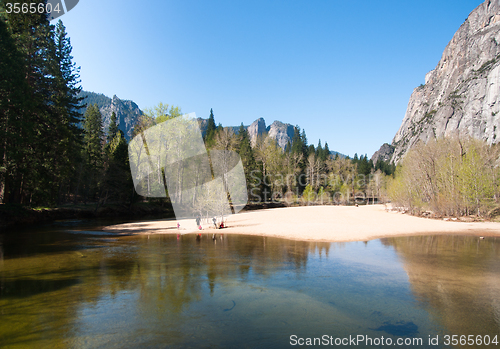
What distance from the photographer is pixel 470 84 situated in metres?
122

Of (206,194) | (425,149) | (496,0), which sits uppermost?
(496,0)

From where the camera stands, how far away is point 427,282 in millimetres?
9852

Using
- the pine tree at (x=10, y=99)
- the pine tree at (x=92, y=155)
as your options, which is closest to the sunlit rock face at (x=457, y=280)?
the pine tree at (x=10, y=99)

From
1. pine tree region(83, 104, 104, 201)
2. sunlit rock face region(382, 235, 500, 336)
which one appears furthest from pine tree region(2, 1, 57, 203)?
sunlit rock face region(382, 235, 500, 336)

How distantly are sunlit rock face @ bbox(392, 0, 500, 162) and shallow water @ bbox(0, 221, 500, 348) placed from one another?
350ft

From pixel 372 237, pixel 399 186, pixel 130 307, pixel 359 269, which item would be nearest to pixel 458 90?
pixel 399 186

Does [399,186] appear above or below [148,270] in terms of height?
above

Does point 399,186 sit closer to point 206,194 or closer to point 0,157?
point 206,194

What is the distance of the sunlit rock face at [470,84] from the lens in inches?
4149

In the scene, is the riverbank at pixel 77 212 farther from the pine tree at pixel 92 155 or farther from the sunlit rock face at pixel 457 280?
the sunlit rock face at pixel 457 280

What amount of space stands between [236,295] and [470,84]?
162712 millimetres

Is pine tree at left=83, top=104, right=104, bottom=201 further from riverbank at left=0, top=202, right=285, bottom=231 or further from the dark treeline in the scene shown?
riverbank at left=0, top=202, right=285, bottom=231

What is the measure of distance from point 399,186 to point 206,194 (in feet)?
115

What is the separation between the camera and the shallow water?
619cm
